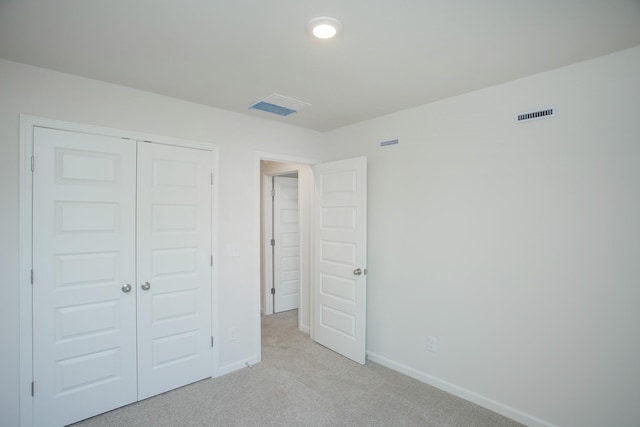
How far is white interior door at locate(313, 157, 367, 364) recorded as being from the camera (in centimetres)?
325

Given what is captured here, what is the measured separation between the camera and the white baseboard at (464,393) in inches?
89.9

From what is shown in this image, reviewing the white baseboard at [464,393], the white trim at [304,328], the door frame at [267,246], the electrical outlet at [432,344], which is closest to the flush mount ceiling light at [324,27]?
the electrical outlet at [432,344]

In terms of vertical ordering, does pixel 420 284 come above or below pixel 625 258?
below

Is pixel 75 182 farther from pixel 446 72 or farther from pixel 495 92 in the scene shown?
pixel 495 92

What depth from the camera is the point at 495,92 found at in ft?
8.07

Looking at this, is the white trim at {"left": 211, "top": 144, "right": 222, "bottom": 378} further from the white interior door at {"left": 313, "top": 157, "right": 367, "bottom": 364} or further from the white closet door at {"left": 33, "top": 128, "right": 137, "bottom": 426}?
the white interior door at {"left": 313, "top": 157, "right": 367, "bottom": 364}

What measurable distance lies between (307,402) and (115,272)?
74.6 inches

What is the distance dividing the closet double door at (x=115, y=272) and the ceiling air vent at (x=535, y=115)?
2.67 meters

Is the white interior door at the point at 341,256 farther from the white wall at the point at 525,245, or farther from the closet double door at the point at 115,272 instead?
the closet double door at the point at 115,272

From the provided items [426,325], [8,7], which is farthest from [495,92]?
[8,7]

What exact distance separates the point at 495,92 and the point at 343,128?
167cm

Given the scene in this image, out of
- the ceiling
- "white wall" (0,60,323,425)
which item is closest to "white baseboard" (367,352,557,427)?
"white wall" (0,60,323,425)

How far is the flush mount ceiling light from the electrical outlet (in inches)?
104

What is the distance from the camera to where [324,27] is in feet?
5.45
